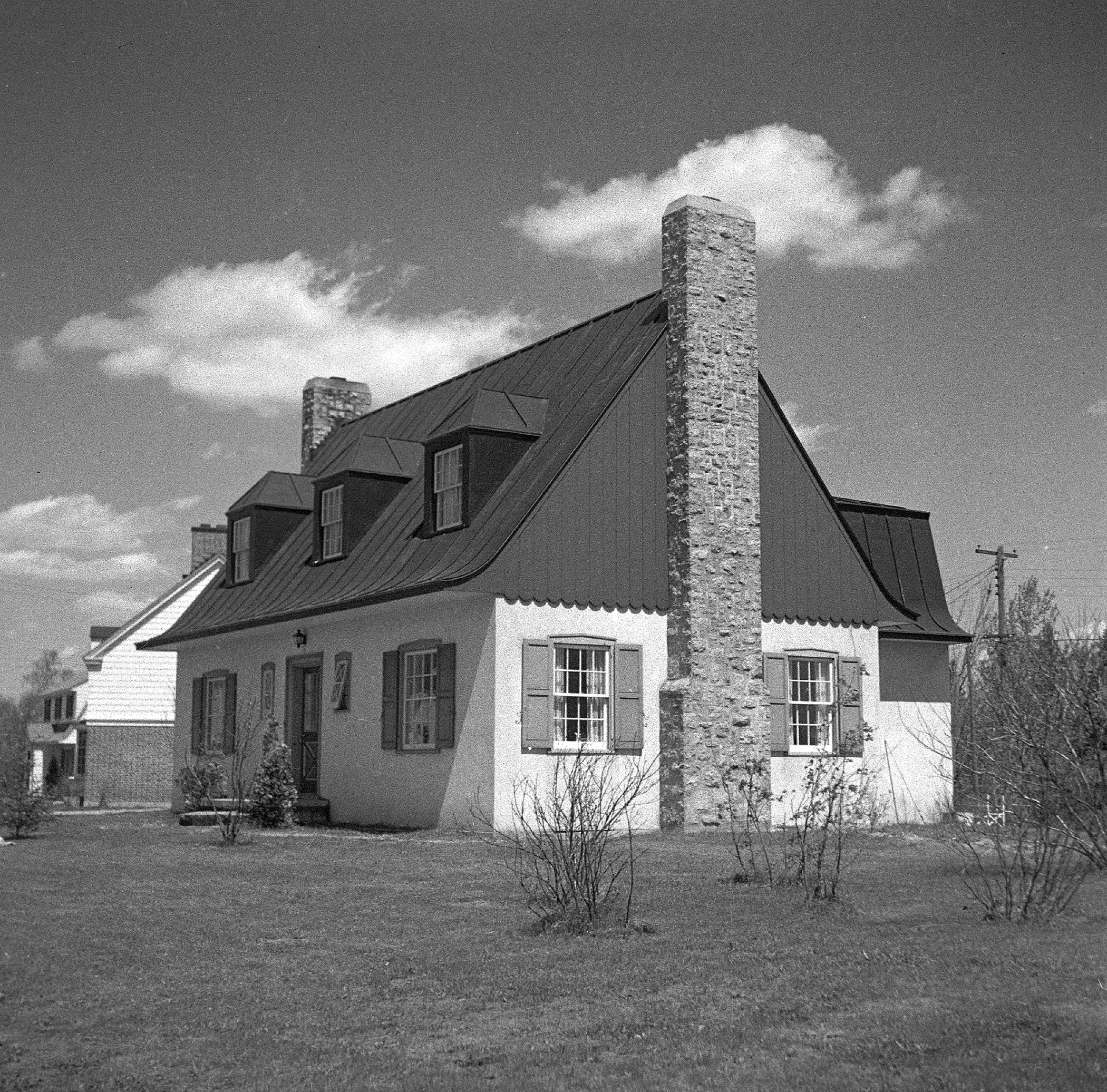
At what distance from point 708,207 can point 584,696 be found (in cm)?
673

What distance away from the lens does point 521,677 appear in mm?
17609

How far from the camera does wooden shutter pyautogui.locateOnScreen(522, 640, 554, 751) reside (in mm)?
17562

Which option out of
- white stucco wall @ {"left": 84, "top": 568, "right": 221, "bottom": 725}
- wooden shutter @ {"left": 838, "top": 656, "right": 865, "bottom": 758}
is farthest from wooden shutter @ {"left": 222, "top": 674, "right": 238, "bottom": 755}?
white stucco wall @ {"left": 84, "top": 568, "right": 221, "bottom": 725}

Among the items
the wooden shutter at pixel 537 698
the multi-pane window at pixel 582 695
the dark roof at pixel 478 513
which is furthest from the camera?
the dark roof at pixel 478 513

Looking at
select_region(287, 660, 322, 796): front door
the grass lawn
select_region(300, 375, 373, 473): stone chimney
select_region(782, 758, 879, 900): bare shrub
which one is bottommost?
the grass lawn

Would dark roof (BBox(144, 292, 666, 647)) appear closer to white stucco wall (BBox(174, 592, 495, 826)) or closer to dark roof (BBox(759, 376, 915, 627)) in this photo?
white stucco wall (BBox(174, 592, 495, 826))

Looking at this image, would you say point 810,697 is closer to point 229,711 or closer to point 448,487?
point 448,487

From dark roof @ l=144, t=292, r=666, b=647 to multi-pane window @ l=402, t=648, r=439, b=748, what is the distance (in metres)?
1.04

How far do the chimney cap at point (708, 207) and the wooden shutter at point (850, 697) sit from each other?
6360 mm

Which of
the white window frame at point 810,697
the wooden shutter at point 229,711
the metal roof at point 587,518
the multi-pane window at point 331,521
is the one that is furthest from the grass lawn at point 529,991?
the wooden shutter at point 229,711

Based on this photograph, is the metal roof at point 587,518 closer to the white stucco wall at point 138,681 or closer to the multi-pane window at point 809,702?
the multi-pane window at point 809,702

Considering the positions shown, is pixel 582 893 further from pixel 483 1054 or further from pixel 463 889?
pixel 483 1054

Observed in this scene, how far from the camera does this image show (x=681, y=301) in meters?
19.1

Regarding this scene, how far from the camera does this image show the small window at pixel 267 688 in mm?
23281
